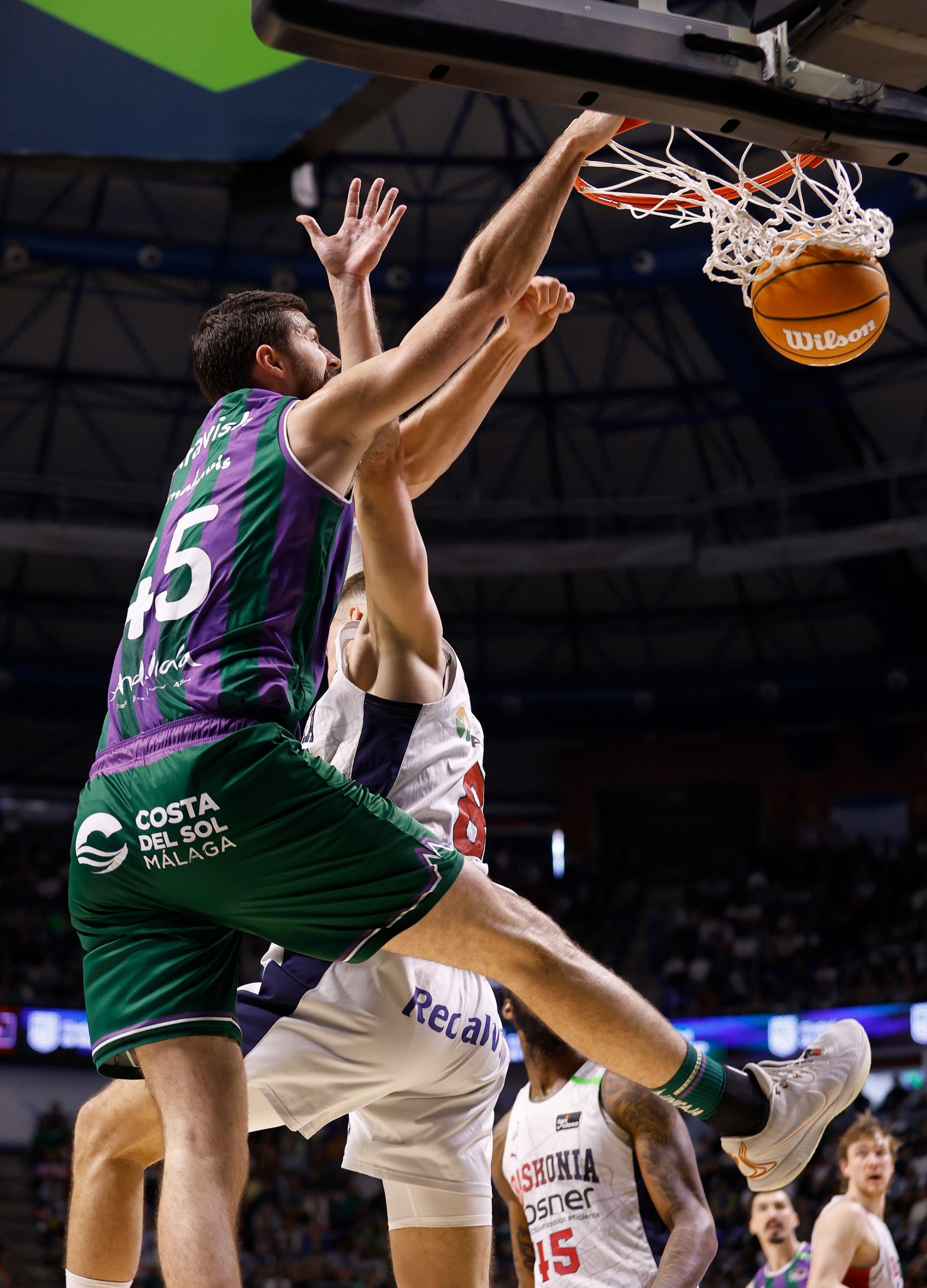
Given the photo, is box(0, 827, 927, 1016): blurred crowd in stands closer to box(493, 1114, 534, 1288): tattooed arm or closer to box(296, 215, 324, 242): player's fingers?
box(493, 1114, 534, 1288): tattooed arm

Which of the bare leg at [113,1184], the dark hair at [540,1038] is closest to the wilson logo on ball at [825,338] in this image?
the dark hair at [540,1038]

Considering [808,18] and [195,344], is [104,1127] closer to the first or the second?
[195,344]

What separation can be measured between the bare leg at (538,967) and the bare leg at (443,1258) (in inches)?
40.6

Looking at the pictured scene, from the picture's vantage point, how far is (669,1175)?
4.69 metres

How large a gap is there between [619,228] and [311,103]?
8.09 meters

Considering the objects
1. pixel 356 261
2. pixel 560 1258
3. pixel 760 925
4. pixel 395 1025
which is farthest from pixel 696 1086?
pixel 760 925

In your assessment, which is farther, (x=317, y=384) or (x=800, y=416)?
(x=800, y=416)

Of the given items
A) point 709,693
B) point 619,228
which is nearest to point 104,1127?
point 619,228

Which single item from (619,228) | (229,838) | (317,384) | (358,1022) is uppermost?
(619,228)

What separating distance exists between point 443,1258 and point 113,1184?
971mm

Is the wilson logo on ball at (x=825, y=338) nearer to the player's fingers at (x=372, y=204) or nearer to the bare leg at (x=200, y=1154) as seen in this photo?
the player's fingers at (x=372, y=204)

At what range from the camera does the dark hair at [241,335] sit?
376 cm

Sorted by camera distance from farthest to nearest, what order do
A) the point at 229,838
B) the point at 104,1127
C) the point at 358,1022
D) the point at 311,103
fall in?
1. the point at 311,103
2. the point at 358,1022
3. the point at 104,1127
4. the point at 229,838

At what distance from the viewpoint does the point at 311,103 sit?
9.88 metres
